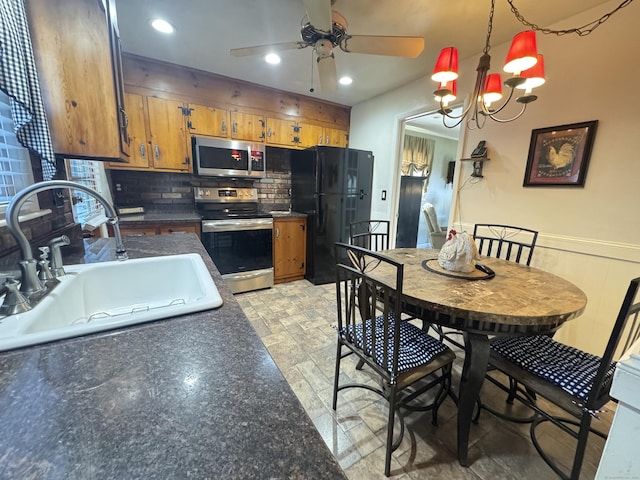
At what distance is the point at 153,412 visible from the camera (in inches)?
17.3

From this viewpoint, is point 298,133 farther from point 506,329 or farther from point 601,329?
point 601,329

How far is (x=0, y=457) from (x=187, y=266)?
91 centimetres

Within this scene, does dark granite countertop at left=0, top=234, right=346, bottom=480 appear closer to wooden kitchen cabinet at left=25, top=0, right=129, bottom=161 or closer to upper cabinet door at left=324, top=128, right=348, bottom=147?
wooden kitchen cabinet at left=25, top=0, right=129, bottom=161

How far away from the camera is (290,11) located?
1882mm

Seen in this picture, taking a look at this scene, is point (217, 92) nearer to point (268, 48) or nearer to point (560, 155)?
point (268, 48)

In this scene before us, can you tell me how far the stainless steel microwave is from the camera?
2.90m

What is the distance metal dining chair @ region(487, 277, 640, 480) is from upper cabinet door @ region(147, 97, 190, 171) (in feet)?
10.7

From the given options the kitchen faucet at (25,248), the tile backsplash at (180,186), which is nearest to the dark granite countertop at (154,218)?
the tile backsplash at (180,186)

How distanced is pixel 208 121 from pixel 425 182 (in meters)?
4.62

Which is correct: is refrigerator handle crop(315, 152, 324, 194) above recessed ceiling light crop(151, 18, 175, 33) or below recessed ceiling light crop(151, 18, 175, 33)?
below

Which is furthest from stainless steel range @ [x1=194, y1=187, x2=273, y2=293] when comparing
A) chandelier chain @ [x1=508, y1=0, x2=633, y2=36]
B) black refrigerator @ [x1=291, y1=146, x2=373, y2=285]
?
chandelier chain @ [x1=508, y1=0, x2=633, y2=36]

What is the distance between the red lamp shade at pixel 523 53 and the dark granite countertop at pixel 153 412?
1.66m

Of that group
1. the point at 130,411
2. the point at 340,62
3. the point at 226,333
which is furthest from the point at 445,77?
the point at 130,411

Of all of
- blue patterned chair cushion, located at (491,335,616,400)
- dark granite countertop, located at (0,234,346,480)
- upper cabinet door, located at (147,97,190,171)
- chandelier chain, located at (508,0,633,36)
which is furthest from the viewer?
upper cabinet door, located at (147,97,190,171)
